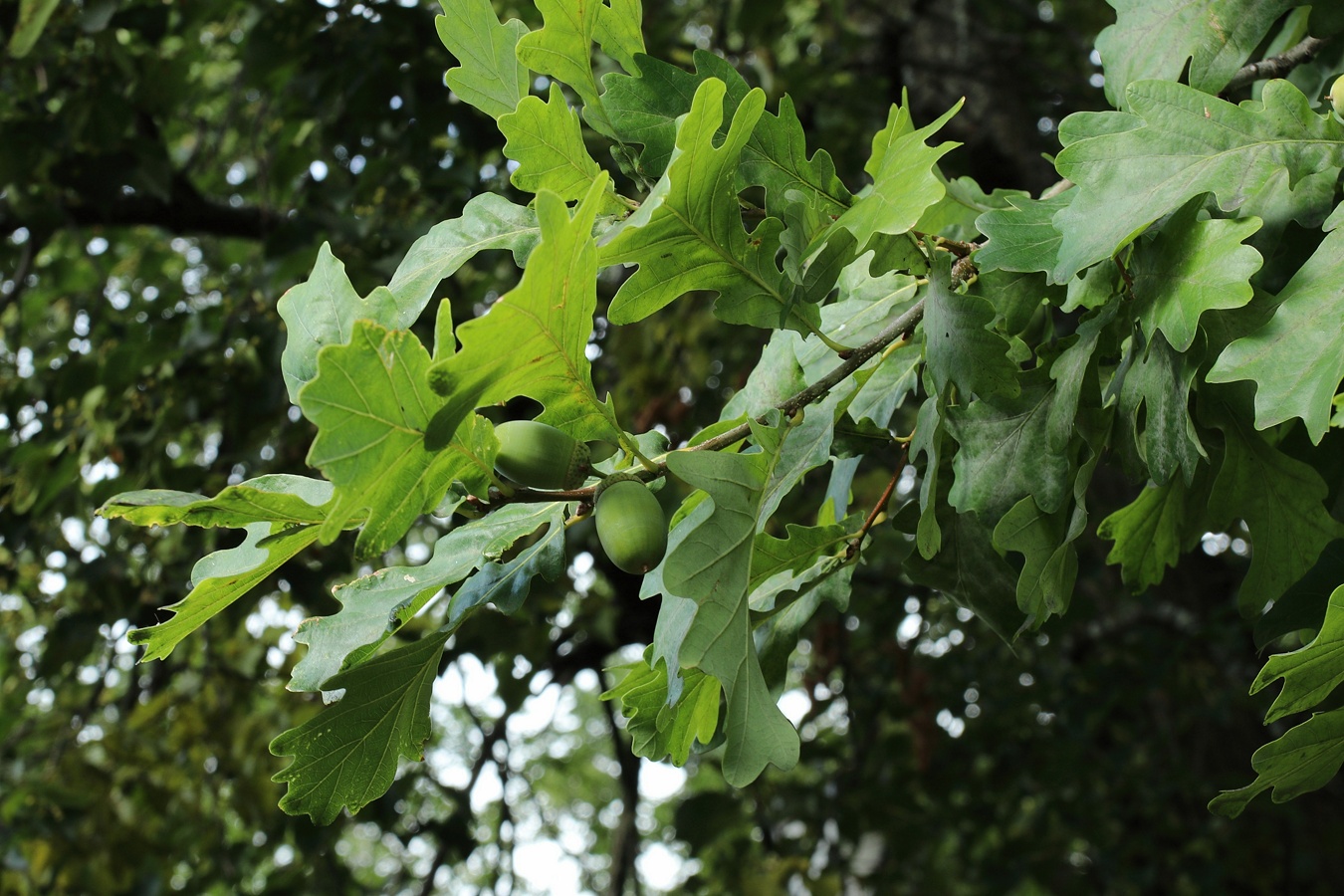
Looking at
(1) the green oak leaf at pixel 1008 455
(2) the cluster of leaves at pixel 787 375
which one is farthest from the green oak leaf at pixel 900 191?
(1) the green oak leaf at pixel 1008 455

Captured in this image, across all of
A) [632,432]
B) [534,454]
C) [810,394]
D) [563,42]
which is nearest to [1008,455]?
[810,394]

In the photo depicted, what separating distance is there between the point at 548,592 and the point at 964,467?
1.76 m

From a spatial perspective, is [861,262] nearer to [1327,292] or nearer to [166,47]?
[1327,292]

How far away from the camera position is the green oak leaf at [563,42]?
938mm

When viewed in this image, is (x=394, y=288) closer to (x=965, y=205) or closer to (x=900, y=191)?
(x=900, y=191)

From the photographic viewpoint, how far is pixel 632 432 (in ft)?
11.4

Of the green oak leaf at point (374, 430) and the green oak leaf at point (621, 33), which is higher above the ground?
the green oak leaf at point (621, 33)

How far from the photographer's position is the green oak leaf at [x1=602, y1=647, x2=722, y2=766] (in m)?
1.04

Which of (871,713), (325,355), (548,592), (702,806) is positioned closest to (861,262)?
(325,355)

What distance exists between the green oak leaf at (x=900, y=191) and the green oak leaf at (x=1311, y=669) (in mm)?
399

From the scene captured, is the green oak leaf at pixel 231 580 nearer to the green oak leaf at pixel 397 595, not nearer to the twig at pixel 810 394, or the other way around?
the green oak leaf at pixel 397 595

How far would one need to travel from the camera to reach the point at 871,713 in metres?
3.97

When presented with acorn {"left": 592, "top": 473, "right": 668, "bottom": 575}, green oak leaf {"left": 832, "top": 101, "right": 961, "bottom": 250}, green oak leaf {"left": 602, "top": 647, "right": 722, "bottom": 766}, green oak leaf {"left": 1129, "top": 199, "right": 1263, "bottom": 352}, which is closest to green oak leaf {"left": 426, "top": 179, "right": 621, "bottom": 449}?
acorn {"left": 592, "top": 473, "right": 668, "bottom": 575}

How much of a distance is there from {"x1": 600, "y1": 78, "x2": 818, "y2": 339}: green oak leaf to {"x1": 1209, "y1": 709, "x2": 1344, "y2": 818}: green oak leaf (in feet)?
1.57
